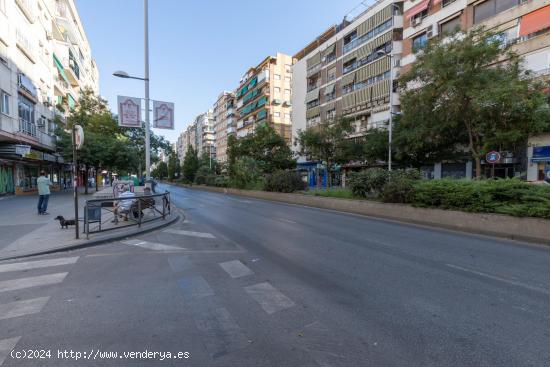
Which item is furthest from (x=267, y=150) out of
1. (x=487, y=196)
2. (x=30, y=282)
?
(x=30, y=282)

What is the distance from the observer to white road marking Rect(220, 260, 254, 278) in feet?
15.6

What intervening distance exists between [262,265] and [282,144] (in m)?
25.5

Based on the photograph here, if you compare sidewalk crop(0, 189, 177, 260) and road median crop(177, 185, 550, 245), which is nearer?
sidewalk crop(0, 189, 177, 260)

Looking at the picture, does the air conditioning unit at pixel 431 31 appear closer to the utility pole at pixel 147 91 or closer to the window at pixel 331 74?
the window at pixel 331 74

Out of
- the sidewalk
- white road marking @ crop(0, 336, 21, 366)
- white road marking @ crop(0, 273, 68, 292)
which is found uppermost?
white road marking @ crop(0, 336, 21, 366)

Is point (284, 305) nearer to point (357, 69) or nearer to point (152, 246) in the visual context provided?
point (152, 246)

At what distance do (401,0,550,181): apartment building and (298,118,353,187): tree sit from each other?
753cm

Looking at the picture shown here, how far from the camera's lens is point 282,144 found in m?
30.0

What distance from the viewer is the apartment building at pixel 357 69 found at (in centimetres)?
2997

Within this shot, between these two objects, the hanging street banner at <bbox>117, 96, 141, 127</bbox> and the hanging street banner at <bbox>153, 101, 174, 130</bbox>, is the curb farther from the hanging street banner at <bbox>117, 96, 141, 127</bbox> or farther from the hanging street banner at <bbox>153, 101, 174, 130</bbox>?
the hanging street banner at <bbox>153, 101, 174, 130</bbox>

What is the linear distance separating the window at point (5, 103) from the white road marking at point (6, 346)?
2131 centimetres

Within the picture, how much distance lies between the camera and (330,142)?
24.3 metres

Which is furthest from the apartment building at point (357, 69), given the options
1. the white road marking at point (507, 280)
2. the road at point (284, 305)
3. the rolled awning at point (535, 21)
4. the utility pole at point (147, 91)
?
the road at point (284, 305)

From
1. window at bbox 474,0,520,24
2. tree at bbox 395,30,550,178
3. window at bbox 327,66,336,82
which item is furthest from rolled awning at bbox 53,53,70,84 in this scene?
window at bbox 474,0,520,24
